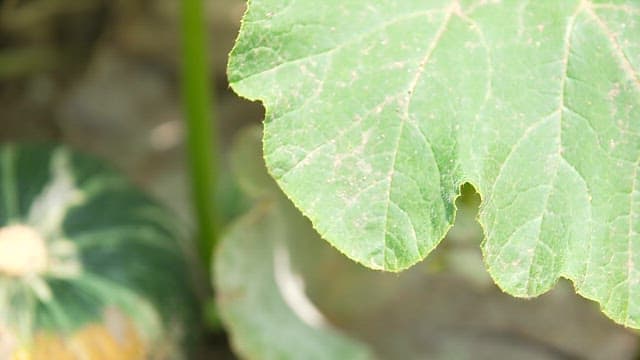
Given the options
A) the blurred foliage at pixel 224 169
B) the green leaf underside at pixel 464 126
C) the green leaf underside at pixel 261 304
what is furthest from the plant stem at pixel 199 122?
the green leaf underside at pixel 464 126

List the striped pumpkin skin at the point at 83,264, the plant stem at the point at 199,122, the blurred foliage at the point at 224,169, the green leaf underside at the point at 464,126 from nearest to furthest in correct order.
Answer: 1. the green leaf underside at the point at 464,126
2. the striped pumpkin skin at the point at 83,264
3. the plant stem at the point at 199,122
4. the blurred foliage at the point at 224,169

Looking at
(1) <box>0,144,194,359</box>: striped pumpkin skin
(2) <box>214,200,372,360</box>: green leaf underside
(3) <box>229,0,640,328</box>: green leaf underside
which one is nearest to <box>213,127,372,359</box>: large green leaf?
(2) <box>214,200,372,360</box>: green leaf underside

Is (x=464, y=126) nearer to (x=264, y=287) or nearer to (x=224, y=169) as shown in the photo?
(x=264, y=287)

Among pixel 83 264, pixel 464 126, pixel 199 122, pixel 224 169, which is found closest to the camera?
pixel 464 126

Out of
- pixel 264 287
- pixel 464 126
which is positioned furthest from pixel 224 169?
pixel 464 126

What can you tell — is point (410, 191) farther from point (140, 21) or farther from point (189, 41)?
point (140, 21)

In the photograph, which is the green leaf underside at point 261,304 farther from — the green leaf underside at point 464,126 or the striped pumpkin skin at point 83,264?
the green leaf underside at point 464,126
